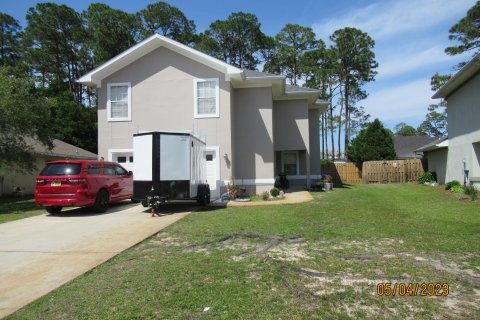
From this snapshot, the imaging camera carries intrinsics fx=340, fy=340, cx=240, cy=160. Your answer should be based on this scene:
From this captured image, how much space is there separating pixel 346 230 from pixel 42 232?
738 cm

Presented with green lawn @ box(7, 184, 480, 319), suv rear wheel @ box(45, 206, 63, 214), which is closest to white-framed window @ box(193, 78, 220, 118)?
suv rear wheel @ box(45, 206, 63, 214)

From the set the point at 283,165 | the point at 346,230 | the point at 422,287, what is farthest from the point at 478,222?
the point at 283,165

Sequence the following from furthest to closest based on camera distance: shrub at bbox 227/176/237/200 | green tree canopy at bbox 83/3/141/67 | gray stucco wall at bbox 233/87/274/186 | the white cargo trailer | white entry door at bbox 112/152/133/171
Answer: green tree canopy at bbox 83/3/141/67 < gray stucco wall at bbox 233/87/274/186 < white entry door at bbox 112/152/133/171 < shrub at bbox 227/176/237/200 < the white cargo trailer

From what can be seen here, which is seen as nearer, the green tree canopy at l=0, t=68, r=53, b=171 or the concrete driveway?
the concrete driveway

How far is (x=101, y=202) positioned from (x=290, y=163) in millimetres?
12378

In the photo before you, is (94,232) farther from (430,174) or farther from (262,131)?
(430,174)

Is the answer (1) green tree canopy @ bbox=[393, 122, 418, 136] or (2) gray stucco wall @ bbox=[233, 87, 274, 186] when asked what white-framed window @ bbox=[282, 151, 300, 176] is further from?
(1) green tree canopy @ bbox=[393, 122, 418, 136]

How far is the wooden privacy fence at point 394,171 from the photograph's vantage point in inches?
1025

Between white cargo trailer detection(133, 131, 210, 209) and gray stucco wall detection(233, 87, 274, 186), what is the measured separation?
17.1 ft

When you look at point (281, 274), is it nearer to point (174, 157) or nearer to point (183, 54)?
point (174, 157)

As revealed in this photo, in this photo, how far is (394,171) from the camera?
2620 centimetres

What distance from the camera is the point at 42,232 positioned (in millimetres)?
8461

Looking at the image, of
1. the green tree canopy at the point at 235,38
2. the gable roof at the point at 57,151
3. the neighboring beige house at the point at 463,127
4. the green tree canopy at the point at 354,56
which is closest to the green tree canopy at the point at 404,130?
the green tree canopy at the point at 354,56

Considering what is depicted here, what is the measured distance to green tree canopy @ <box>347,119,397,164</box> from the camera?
2781 centimetres
